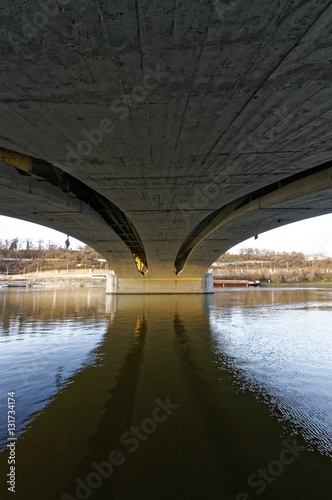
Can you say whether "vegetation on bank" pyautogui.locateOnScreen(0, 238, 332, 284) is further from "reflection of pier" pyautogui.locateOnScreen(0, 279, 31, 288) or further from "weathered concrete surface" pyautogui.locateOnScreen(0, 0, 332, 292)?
"weathered concrete surface" pyautogui.locateOnScreen(0, 0, 332, 292)

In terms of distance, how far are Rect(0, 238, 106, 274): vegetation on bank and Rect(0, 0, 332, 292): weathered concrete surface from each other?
435 ft

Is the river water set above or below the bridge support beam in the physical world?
below

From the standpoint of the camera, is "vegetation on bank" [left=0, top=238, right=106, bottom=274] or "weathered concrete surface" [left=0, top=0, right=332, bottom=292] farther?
"vegetation on bank" [left=0, top=238, right=106, bottom=274]

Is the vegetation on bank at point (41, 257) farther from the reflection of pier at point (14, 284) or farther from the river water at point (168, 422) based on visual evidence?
the river water at point (168, 422)

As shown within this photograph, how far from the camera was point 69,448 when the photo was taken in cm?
367

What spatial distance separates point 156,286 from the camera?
3969cm

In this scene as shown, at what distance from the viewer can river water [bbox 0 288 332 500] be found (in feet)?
9.90

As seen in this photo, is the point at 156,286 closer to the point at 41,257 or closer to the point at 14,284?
the point at 14,284

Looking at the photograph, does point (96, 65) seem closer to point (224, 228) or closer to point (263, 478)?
point (263, 478)

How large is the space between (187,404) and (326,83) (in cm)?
659

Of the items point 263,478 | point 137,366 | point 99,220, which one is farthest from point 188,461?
point 99,220

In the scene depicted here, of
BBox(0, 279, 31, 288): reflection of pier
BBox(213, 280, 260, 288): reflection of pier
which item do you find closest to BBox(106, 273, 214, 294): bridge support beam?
BBox(213, 280, 260, 288): reflection of pier

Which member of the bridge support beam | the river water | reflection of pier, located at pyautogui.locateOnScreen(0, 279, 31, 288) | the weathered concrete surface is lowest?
reflection of pier, located at pyautogui.locateOnScreen(0, 279, 31, 288)

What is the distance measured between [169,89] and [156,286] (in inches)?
1408
